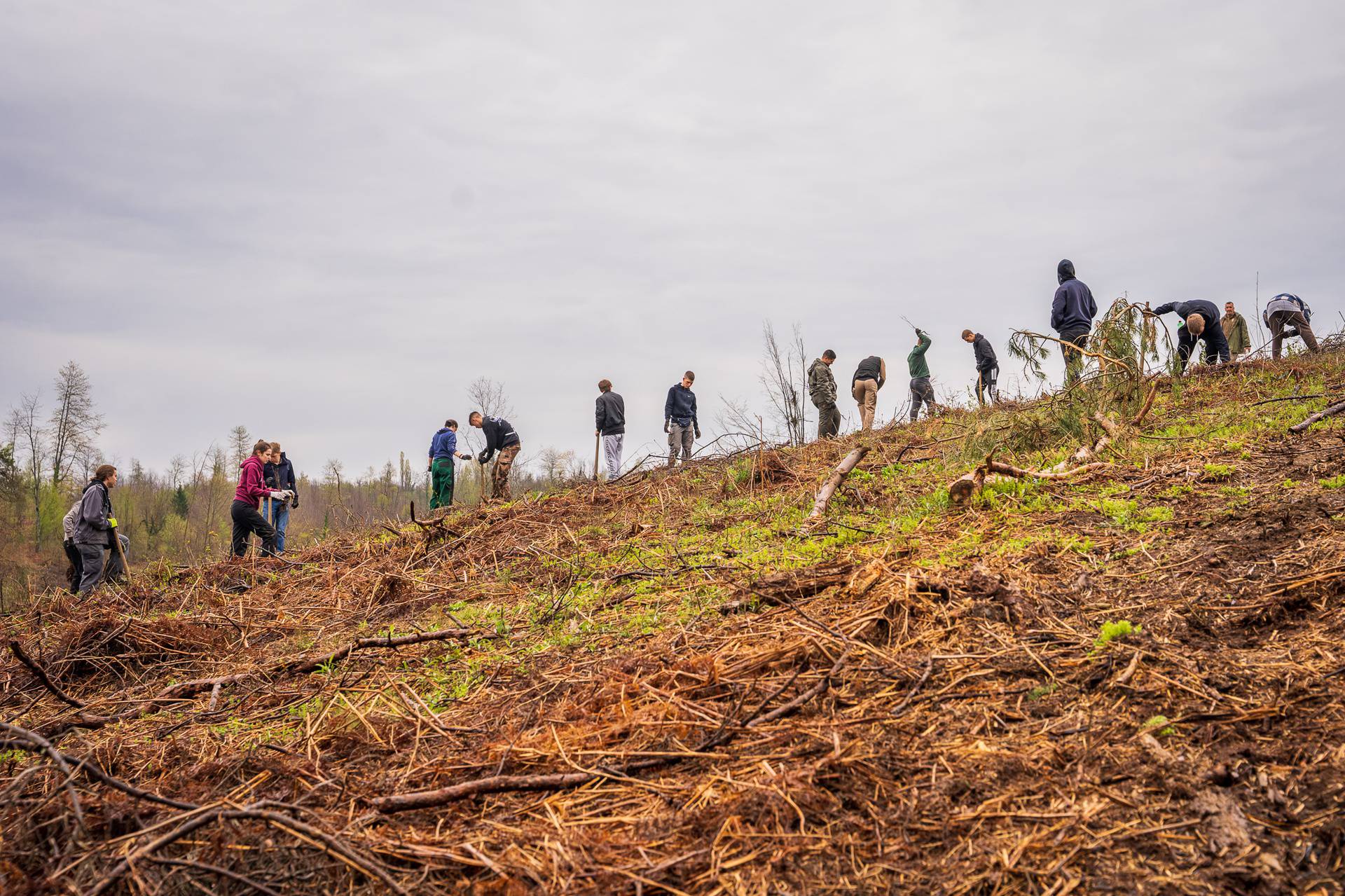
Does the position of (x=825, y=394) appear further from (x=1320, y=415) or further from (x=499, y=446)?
(x=1320, y=415)

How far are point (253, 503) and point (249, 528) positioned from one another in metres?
0.45

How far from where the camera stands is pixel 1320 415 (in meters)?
6.82

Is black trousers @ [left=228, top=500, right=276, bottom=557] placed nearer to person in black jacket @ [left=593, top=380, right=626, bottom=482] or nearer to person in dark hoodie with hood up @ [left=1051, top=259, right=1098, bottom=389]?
person in black jacket @ [left=593, top=380, right=626, bottom=482]

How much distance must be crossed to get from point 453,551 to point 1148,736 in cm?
779

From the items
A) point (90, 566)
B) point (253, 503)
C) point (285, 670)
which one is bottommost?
point (285, 670)

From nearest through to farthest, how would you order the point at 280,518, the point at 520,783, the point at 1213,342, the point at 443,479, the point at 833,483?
the point at 520,783 < the point at 833,483 < the point at 1213,342 < the point at 280,518 < the point at 443,479

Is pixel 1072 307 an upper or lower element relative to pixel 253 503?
upper

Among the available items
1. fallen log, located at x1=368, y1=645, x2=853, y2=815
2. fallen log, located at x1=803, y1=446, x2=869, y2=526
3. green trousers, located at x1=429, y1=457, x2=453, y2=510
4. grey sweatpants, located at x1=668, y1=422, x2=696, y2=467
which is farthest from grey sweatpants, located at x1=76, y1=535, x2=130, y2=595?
fallen log, located at x1=368, y1=645, x2=853, y2=815

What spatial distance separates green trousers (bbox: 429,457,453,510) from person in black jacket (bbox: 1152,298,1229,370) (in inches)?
469

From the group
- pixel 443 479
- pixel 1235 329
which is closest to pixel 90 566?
pixel 443 479

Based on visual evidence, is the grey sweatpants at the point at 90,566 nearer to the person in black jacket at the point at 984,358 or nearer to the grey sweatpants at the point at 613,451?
the grey sweatpants at the point at 613,451

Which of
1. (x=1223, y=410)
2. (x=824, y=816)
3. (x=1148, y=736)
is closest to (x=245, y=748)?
(x=824, y=816)

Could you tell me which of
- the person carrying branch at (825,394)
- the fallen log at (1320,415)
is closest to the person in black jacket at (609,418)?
the person carrying branch at (825,394)

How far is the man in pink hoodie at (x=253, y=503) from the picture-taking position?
11742 millimetres
